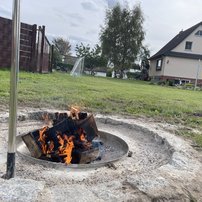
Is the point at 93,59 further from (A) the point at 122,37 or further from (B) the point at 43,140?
(B) the point at 43,140

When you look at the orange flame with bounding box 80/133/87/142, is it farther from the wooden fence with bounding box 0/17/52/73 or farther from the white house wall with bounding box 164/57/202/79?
the white house wall with bounding box 164/57/202/79

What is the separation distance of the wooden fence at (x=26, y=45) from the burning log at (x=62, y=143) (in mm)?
9415

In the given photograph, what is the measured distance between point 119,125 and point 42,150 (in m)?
1.65

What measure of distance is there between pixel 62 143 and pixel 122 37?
2868 centimetres

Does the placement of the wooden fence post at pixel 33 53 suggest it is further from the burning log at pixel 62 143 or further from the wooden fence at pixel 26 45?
the burning log at pixel 62 143

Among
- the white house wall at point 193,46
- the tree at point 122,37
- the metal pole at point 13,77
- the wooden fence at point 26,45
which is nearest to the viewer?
the metal pole at point 13,77

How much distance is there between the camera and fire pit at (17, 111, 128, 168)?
2.81 meters

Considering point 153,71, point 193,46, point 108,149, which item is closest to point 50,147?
point 108,149

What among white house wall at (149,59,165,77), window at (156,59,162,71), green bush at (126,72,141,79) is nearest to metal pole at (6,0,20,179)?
white house wall at (149,59,165,77)

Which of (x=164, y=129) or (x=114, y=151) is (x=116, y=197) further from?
(x=164, y=129)

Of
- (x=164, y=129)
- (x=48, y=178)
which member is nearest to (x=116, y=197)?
(x=48, y=178)

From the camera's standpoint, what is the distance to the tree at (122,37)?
30484 millimetres

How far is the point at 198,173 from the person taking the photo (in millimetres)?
2379

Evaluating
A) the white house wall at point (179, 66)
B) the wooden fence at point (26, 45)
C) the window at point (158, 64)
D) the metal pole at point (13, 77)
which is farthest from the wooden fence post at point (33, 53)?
the window at point (158, 64)
